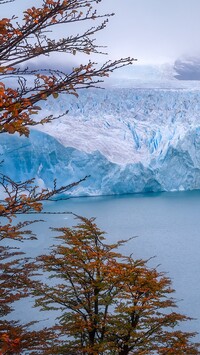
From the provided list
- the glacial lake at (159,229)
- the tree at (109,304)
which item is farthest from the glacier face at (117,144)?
the tree at (109,304)

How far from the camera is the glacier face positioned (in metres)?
23.4

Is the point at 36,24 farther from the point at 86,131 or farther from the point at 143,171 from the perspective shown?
the point at 86,131

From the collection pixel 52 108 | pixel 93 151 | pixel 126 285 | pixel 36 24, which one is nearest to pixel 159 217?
pixel 93 151

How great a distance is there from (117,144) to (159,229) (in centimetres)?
882

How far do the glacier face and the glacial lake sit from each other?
120 centimetres

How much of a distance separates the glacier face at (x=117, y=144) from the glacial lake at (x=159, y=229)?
1.20 m

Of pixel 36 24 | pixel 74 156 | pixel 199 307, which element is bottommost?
pixel 199 307

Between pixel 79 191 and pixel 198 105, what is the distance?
844 cm

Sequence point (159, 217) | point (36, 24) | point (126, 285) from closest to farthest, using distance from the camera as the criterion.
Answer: point (36, 24) → point (126, 285) → point (159, 217)

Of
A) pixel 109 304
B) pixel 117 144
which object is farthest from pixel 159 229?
pixel 109 304

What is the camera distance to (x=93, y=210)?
22953 mm

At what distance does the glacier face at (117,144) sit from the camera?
23.4 m

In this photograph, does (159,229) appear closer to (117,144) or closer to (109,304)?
(117,144)

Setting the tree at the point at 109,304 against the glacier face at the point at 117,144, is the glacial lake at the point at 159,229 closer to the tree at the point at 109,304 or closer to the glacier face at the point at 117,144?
the glacier face at the point at 117,144
